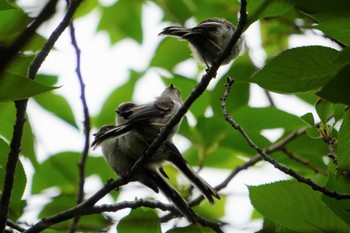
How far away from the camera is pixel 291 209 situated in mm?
2389

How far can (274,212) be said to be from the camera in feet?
7.82

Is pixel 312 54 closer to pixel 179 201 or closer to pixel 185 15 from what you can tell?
pixel 179 201

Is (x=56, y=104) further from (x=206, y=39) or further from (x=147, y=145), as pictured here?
(x=206, y=39)

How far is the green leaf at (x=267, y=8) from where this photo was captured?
191cm

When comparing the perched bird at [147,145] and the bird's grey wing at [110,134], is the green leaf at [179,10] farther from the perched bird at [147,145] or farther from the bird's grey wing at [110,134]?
the bird's grey wing at [110,134]

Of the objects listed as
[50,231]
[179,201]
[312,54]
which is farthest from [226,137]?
[312,54]

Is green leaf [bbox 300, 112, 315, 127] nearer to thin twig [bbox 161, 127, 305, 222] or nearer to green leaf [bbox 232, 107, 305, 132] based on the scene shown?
green leaf [bbox 232, 107, 305, 132]

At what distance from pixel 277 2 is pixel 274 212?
94 centimetres

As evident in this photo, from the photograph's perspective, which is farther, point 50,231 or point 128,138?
point 128,138

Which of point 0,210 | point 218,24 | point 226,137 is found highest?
point 218,24

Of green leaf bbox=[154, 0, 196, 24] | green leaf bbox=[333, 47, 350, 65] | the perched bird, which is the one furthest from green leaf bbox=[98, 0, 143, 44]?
green leaf bbox=[333, 47, 350, 65]

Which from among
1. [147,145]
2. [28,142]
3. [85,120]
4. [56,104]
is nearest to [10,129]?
[28,142]

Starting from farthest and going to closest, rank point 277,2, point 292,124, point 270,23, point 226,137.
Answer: point 270,23
point 226,137
point 292,124
point 277,2

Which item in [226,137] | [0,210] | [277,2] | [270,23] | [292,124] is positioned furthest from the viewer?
[270,23]
